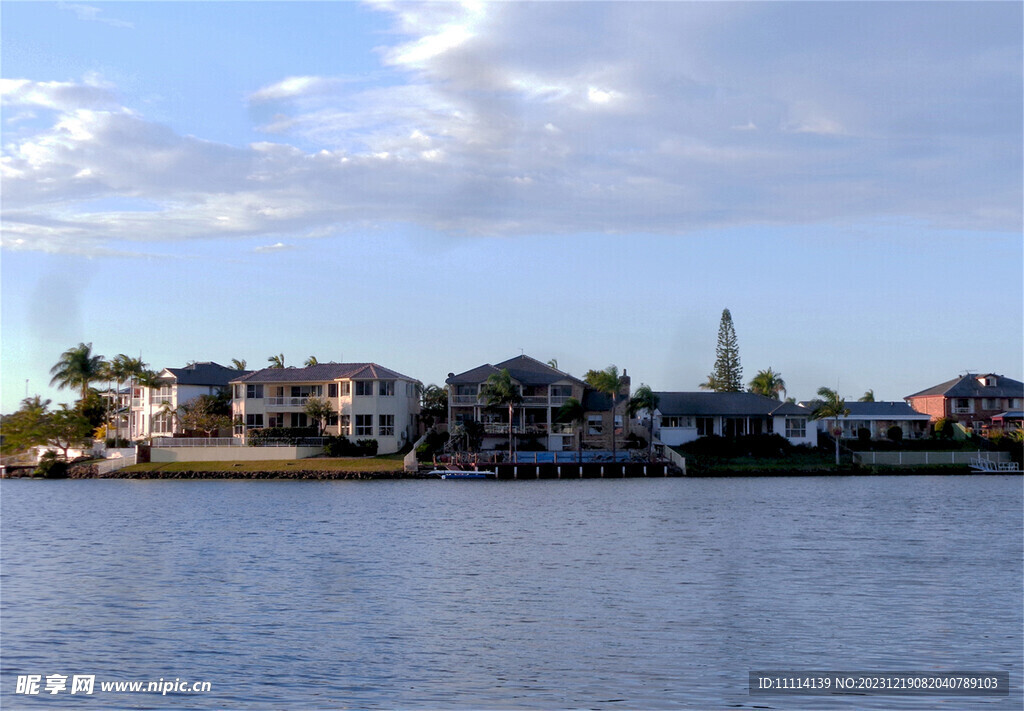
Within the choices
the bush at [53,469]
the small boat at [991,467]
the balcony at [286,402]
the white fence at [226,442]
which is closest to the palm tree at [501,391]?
the white fence at [226,442]

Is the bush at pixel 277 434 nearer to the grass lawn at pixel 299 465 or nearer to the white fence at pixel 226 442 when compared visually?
the white fence at pixel 226 442

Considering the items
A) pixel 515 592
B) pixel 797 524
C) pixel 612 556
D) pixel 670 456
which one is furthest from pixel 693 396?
pixel 515 592

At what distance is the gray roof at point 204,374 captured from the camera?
321 feet

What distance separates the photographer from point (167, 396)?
96.8 meters

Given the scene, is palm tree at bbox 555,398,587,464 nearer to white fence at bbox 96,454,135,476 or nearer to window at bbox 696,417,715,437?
window at bbox 696,417,715,437

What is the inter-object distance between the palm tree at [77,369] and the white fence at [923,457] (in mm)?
76053

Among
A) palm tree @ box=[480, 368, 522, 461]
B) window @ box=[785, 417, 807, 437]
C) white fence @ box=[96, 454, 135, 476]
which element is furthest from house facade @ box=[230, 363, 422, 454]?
window @ box=[785, 417, 807, 437]

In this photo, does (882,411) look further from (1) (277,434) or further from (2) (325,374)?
(1) (277,434)

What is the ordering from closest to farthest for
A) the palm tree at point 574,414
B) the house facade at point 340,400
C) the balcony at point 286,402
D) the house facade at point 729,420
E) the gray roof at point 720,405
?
the palm tree at point 574,414
the house facade at point 340,400
the balcony at point 286,402
the house facade at point 729,420
the gray roof at point 720,405

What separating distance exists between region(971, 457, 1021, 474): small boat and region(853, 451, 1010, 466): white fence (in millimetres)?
639

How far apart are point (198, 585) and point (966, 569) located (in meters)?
23.6

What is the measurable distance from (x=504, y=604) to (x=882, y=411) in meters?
89.4

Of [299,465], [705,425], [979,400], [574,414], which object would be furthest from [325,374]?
[979,400]

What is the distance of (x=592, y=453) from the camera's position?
3275 inches
